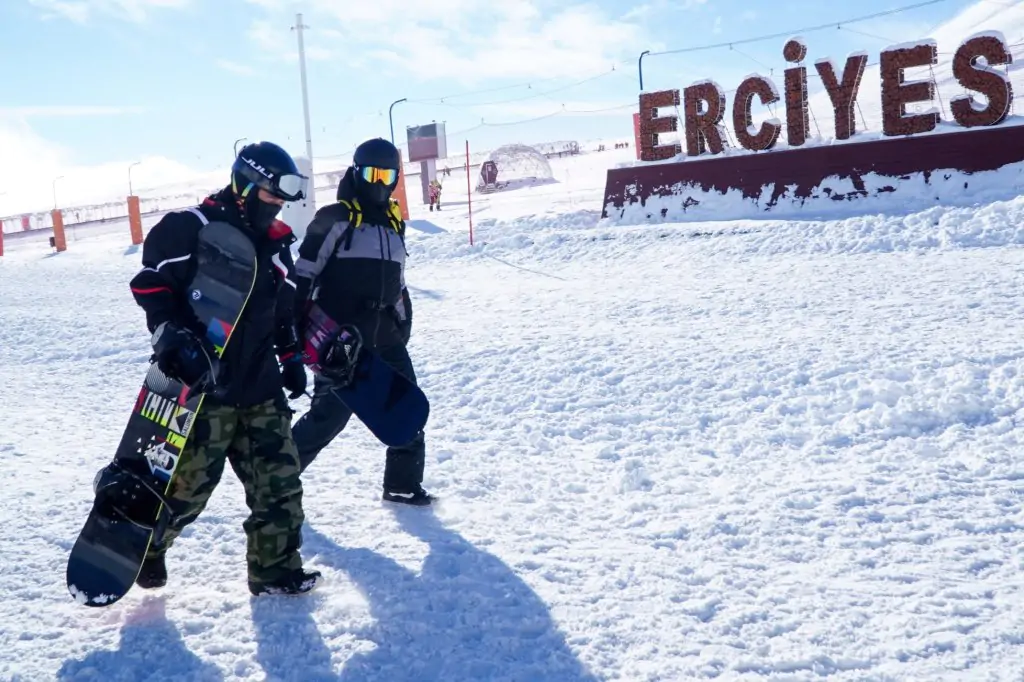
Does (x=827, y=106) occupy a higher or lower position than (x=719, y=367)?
higher

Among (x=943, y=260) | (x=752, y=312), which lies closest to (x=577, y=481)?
(x=752, y=312)

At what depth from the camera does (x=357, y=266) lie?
4016 mm

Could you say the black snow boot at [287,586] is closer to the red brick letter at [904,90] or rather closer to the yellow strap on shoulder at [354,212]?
the yellow strap on shoulder at [354,212]

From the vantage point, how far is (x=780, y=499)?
4.20 m

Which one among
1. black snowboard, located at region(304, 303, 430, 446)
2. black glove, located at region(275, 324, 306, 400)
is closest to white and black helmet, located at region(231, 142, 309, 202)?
black glove, located at region(275, 324, 306, 400)

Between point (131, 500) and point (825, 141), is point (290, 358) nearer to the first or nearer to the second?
point (131, 500)

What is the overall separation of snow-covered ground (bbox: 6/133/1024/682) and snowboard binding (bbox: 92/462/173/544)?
1.29 ft

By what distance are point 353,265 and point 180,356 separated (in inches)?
50.3

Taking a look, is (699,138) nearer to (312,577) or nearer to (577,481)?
(577,481)

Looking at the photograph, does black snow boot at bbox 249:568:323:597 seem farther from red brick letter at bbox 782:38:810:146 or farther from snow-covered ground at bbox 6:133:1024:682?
red brick letter at bbox 782:38:810:146

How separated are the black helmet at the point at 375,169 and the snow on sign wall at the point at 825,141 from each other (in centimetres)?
1263

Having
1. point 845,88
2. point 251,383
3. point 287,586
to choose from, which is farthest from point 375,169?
point 845,88

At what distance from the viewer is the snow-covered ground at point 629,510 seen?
2.81 meters

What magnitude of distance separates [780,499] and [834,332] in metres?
3.37
